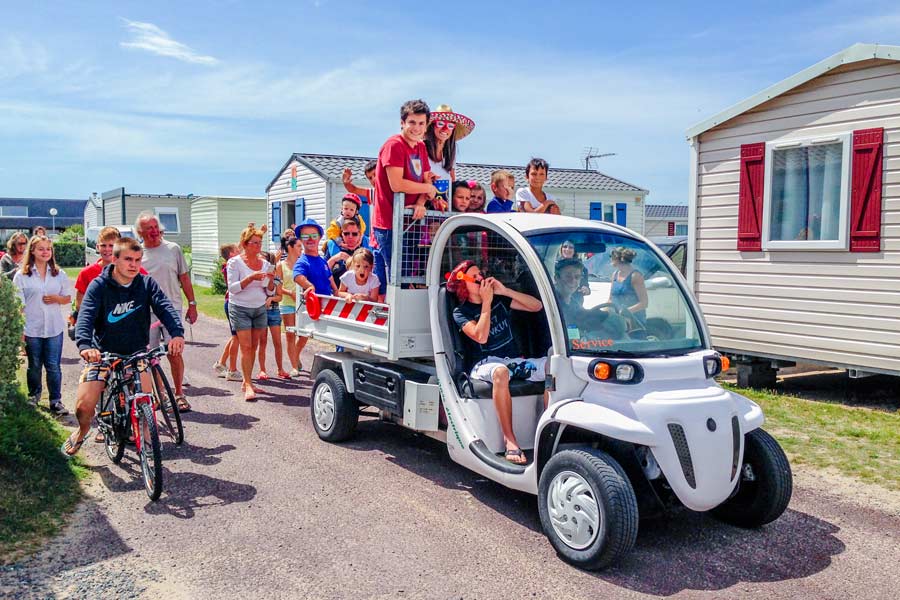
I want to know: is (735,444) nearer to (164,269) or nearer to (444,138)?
(444,138)

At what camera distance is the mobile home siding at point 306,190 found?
68.6 feet

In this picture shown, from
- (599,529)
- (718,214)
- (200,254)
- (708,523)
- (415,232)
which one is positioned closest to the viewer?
(599,529)

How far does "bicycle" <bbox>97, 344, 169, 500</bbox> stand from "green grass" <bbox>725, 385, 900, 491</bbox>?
16.0ft

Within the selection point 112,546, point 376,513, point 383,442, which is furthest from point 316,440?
point 112,546

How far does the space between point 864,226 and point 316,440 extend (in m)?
6.07

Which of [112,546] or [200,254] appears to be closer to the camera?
[112,546]

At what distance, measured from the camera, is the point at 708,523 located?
4949 mm

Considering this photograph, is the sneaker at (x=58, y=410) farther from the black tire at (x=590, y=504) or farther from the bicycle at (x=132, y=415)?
the black tire at (x=590, y=504)

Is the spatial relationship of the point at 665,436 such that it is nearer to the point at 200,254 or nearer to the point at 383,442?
the point at 383,442

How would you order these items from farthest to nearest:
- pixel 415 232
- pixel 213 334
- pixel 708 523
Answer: pixel 213 334 < pixel 415 232 < pixel 708 523

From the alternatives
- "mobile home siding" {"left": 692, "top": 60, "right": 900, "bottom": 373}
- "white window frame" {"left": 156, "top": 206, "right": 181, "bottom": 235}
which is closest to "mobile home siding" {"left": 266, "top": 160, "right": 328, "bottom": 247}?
"mobile home siding" {"left": 692, "top": 60, "right": 900, "bottom": 373}

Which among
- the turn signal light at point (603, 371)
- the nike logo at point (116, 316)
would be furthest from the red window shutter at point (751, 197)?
the nike logo at point (116, 316)

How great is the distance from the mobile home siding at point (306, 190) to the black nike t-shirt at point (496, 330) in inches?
610

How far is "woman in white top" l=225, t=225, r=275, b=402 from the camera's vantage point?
8.62 m
